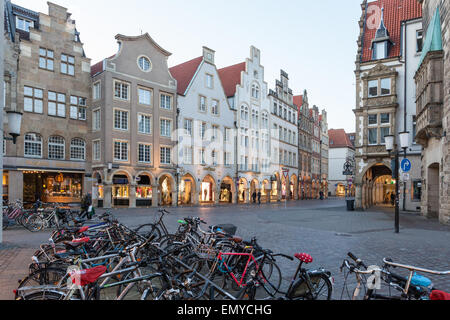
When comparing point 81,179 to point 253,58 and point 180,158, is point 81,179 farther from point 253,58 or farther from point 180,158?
point 253,58

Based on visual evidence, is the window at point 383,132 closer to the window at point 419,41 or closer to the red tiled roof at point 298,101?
the window at point 419,41

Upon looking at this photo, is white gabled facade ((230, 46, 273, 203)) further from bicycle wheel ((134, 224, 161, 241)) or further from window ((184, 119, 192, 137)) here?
bicycle wheel ((134, 224, 161, 241))

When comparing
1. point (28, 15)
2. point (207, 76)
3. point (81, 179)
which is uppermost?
point (28, 15)

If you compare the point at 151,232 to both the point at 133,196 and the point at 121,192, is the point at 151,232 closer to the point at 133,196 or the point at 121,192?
the point at 133,196

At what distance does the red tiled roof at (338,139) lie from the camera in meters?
84.8

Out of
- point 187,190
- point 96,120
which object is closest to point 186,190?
point 187,190

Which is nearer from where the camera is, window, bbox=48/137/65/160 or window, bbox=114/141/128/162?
window, bbox=48/137/65/160

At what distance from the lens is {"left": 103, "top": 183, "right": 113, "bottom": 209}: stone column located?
28844mm

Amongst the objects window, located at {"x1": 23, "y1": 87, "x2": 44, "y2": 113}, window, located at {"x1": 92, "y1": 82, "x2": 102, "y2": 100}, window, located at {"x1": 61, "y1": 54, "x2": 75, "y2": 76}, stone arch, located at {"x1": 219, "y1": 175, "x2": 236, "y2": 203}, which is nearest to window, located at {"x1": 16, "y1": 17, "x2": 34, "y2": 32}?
window, located at {"x1": 61, "y1": 54, "x2": 75, "y2": 76}

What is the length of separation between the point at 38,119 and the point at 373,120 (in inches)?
1078

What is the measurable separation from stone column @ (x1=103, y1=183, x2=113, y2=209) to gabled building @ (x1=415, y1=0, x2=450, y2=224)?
76.5 ft

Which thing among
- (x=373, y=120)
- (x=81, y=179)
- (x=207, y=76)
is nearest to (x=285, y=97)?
(x=207, y=76)

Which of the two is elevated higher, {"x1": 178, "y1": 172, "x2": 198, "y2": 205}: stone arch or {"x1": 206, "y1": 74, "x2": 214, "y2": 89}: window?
{"x1": 206, "y1": 74, "x2": 214, "y2": 89}: window
